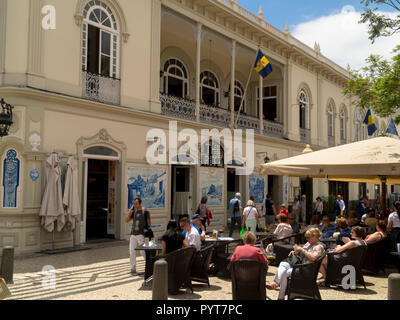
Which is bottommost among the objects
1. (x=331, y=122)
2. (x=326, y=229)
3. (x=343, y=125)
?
(x=326, y=229)

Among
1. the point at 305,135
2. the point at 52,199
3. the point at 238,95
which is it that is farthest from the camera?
the point at 305,135

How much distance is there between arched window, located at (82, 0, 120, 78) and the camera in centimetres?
1306

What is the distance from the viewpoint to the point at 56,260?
33.5 feet

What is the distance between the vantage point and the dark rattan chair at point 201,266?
7574mm

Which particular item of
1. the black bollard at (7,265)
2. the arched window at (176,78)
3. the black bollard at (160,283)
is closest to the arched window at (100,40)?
the arched window at (176,78)

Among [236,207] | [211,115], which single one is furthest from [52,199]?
[211,115]

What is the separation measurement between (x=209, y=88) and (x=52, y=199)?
42.0 feet

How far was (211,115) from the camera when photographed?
1827 cm

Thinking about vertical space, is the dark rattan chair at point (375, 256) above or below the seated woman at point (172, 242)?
below

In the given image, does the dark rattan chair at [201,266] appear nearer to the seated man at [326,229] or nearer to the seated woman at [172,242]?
the seated woman at [172,242]

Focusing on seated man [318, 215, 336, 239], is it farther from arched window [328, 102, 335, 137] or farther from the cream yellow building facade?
arched window [328, 102, 335, 137]

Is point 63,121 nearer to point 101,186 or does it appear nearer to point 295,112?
point 101,186

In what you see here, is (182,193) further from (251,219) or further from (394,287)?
(394,287)

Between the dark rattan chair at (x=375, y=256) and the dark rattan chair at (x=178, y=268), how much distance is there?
148 inches
